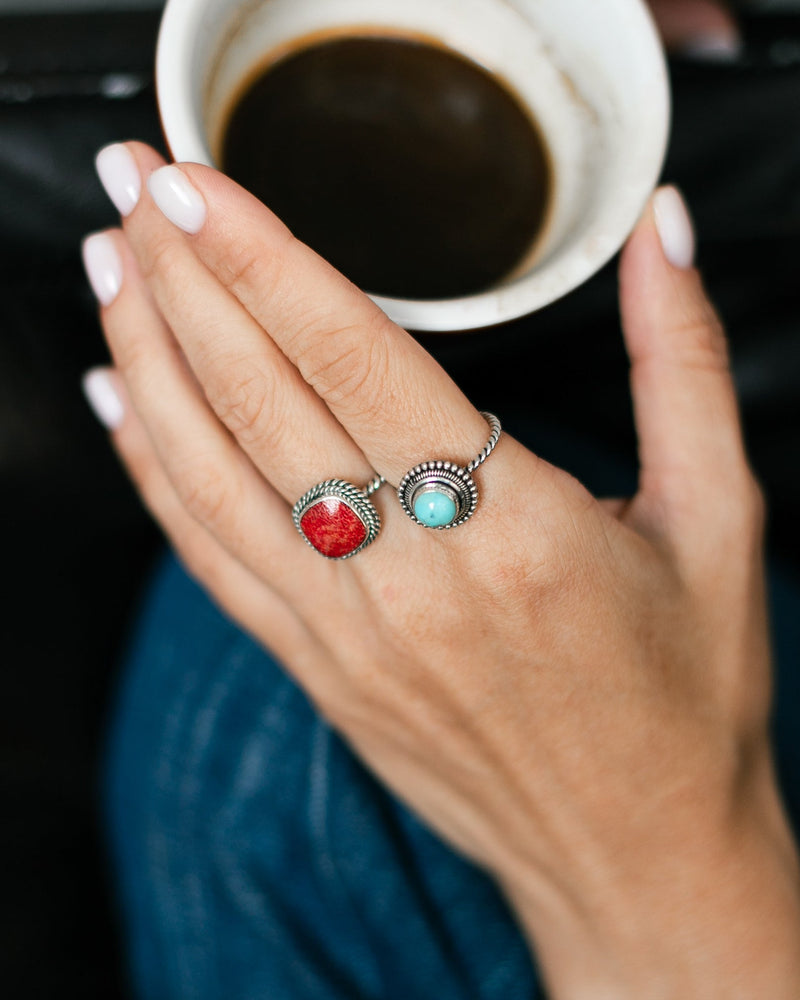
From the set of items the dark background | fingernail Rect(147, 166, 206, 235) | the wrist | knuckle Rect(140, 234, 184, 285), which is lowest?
the wrist

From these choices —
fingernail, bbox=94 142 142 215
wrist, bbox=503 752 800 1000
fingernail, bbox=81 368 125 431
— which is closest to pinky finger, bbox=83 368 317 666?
fingernail, bbox=81 368 125 431

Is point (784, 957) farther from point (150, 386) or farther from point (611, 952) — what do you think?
point (150, 386)

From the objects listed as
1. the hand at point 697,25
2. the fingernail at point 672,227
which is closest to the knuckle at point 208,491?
the fingernail at point 672,227

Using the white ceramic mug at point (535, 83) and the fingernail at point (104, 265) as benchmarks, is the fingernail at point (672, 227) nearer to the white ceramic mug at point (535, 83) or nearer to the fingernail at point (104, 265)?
the white ceramic mug at point (535, 83)

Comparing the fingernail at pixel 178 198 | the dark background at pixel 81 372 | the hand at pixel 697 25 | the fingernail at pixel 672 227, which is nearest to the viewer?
the fingernail at pixel 178 198

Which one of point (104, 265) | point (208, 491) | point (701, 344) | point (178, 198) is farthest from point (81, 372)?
point (701, 344)

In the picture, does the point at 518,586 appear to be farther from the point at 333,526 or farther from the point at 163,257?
the point at 163,257

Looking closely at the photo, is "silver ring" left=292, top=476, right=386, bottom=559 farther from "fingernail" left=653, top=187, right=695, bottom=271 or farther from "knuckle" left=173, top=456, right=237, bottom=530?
"fingernail" left=653, top=187, right=695, bottom=271
